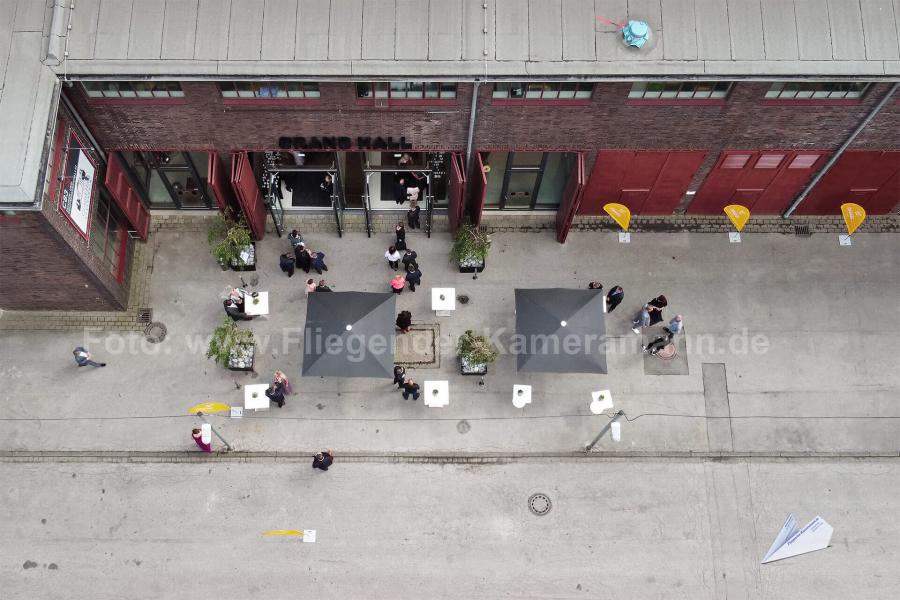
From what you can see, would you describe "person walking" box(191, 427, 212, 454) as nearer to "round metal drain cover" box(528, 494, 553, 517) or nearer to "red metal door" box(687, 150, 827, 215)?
"round metal drain cover" box(528, 494, 553, 517)

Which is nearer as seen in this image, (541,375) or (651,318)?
(541,375)

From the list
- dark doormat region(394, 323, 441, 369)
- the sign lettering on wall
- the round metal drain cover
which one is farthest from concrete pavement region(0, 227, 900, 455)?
the sign lettering on wall

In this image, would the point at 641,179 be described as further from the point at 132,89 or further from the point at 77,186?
the point at 77,186

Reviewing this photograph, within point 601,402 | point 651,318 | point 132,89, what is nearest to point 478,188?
point 651,318

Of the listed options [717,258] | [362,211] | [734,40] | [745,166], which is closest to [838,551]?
[717,258]

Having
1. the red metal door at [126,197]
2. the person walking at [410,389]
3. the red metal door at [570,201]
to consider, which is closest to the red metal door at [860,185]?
the red metal door at [570,201]
